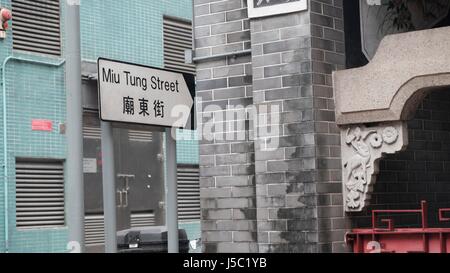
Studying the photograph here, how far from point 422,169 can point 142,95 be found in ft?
15.2

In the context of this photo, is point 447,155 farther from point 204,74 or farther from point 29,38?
point 29,38

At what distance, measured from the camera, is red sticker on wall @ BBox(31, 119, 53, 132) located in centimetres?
1859

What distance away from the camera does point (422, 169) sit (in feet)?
37.9

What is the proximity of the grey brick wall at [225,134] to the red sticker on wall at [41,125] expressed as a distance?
8.51 m

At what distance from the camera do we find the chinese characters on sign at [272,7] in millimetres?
9930

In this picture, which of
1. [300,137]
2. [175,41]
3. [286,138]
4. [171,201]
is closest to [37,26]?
[175,41]

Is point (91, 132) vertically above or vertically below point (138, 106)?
above

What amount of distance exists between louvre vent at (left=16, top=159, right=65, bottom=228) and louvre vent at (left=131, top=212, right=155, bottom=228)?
2438 millimetres

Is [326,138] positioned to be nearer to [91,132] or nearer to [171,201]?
[171,201]

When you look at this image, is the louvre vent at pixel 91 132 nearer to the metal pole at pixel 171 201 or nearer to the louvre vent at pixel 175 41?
the louvre vent at pixel 175 41

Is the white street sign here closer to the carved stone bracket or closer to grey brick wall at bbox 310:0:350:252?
grey brick wall at bbox 310:0:350:252
